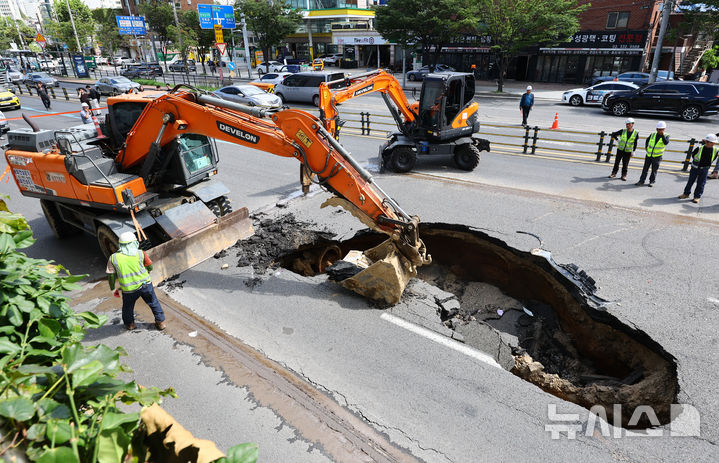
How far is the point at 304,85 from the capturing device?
84.7ft

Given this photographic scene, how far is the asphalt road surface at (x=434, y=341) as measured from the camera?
443cm

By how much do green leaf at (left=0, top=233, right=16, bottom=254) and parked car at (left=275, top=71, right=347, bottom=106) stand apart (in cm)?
2410

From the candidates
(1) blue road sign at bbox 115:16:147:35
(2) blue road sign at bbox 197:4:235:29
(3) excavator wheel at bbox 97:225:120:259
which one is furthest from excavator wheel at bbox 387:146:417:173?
(1) blue road sign at bbox 115:16:147:35

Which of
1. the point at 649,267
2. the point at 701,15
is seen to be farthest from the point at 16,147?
the point at 701,15

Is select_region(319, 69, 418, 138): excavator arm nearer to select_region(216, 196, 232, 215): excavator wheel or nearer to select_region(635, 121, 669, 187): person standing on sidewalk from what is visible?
select_region(216, 196, 232, 215): excavator wheel

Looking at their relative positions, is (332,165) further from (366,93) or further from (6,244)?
(366,93)

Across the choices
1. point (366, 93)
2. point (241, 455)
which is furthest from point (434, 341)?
point (366, 93)

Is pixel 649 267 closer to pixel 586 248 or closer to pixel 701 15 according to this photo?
pixel 586 248

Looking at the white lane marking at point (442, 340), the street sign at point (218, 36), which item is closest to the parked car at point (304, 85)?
the street sign at point (218, 36)

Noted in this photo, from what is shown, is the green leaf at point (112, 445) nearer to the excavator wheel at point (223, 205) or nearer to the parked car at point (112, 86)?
the excavator wheel at point (223, 205)

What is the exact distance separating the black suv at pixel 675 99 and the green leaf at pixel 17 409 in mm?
25843

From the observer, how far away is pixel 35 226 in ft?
32.4

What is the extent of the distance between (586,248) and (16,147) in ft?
37.4

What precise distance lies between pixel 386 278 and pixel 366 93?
710 centimetres
